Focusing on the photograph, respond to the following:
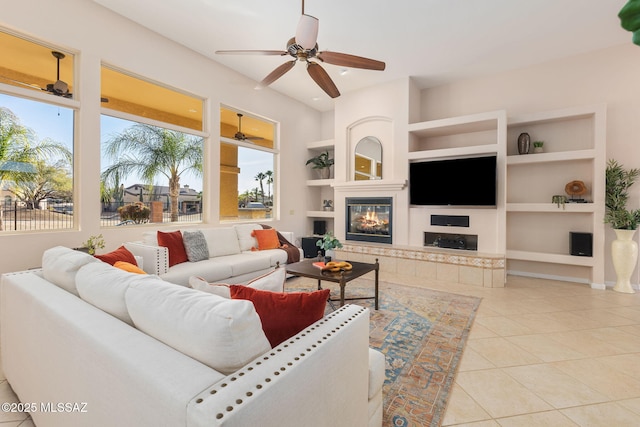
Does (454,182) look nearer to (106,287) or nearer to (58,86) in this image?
(106,287)

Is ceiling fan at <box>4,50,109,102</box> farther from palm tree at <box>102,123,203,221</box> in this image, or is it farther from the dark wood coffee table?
the dark wood coffee table

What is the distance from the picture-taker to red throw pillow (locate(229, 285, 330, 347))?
1117 mm

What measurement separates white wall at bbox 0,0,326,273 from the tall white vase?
5913 mm

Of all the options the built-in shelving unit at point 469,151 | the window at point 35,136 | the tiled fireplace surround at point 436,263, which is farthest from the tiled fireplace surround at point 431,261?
the window at point 35,136

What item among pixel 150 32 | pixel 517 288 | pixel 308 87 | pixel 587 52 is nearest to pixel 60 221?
pixel 150 32

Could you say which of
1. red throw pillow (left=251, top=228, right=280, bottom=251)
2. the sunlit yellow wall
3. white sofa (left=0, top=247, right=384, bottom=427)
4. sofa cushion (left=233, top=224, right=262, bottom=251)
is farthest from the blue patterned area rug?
the sunlit yellow wall

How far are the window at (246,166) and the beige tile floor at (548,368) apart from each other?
376cm

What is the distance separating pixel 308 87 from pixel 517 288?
4992 millimetres

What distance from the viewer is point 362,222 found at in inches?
236

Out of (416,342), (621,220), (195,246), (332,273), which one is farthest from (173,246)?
(621,220)

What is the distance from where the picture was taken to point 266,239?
4.70 meters

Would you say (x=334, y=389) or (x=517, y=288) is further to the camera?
(x=517, y=288)

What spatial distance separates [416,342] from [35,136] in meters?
4.48

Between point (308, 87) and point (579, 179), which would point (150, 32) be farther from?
point (579, 179)
